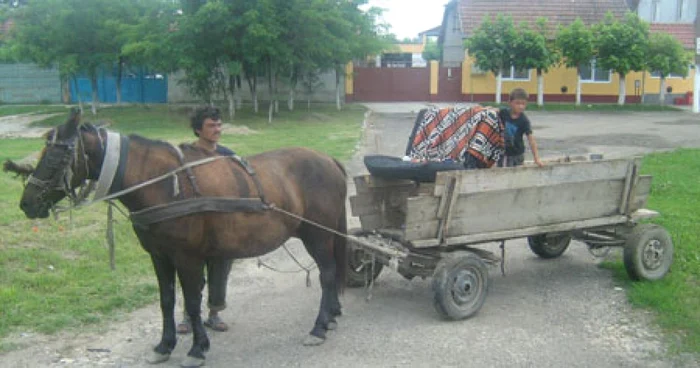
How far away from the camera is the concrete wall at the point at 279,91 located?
35062mm

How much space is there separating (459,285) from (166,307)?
2.37 meters

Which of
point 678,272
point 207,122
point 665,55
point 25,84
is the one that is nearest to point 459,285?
point 207,122

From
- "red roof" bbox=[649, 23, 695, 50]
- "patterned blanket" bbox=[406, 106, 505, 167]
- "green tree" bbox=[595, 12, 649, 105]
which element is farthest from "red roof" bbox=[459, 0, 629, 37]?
"patterned blanket" bbox=[406, 106, 505, 167]

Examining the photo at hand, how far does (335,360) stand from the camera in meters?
4.86

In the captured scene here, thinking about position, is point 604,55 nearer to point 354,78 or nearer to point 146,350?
point 354,78

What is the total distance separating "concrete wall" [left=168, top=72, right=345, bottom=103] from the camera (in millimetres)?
35062

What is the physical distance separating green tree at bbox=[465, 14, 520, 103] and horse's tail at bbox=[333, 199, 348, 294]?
25811 millimetres

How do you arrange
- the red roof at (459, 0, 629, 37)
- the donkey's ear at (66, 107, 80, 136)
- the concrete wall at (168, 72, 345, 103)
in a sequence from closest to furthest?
the donkey's ear at (66, 107, 80, 136)
the red roof at (459, 0, 629, 37)
the concrete wall at (168, 72, 345, 103)

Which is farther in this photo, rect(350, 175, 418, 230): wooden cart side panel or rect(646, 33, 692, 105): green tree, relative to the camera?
rect(646, 33, 692, 105): green tree

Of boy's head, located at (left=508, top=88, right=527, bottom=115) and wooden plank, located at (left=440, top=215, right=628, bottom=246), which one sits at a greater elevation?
boy's head, located at (left=508, top=88, right=527, bottom=115)

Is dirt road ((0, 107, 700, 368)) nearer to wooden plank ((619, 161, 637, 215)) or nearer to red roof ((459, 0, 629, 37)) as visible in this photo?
wooden plank ((619, 161, 637, 215))

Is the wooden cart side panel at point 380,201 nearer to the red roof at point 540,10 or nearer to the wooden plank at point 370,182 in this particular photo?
the wooden plank at point 370,182

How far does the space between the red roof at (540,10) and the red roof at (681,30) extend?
195cm

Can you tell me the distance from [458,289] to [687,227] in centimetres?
430
